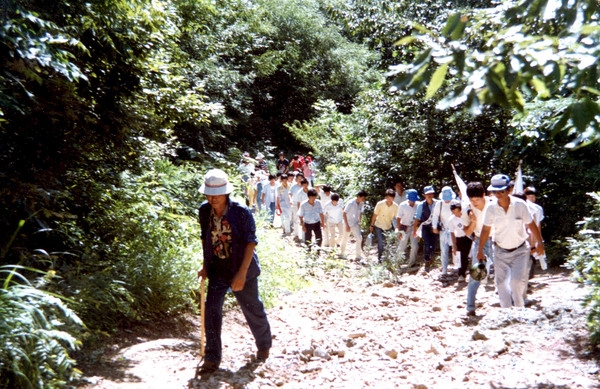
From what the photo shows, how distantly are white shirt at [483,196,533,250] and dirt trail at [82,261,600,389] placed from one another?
84cm

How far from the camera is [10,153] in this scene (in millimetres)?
6246

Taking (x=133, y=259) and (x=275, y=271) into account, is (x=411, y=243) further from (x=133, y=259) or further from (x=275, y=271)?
(x=133, y=259)

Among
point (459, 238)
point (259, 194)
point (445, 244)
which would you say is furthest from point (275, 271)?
point (259, 194)

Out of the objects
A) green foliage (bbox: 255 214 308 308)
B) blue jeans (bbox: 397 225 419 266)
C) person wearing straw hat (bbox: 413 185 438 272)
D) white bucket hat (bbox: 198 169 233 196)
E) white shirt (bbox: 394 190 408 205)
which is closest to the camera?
white bucket hat (bbox: 198 169 233 196)

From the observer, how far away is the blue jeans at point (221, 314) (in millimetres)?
5738

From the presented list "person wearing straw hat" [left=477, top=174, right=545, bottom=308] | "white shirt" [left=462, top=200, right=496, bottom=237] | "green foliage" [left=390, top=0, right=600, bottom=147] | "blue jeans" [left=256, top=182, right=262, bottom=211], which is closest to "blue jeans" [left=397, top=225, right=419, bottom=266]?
"white shirt" [left=462, top=200, right=496, bottom=237]

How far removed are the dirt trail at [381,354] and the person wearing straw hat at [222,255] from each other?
43 centimetres

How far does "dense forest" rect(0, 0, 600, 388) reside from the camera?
11.5 feet

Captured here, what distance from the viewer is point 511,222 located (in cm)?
736

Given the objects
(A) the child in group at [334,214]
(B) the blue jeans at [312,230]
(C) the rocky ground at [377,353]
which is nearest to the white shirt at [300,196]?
(A) the child in group at [334,214]

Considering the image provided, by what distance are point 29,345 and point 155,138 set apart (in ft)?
16.1

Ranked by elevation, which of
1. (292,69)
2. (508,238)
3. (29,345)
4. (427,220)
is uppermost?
(292,69)

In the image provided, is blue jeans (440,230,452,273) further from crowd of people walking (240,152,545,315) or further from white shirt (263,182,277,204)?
white shirt (263,182,277,204)

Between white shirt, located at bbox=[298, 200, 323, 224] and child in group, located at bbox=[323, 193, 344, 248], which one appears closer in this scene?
white shirt, located at bbox=[298, 200, 323, 224]
